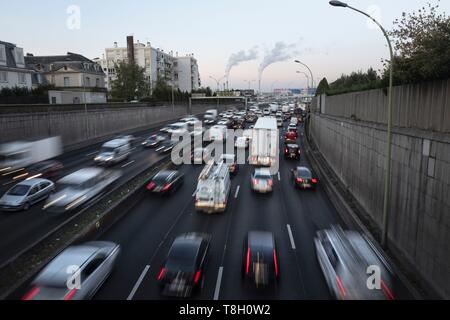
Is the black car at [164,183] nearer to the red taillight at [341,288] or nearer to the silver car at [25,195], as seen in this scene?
the silver car at [25,195]

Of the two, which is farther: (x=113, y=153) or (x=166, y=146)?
(x=166, y=146)

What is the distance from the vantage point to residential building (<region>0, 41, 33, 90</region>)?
54769 mm

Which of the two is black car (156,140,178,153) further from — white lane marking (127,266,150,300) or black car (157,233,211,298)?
black car (157,233,211,298)

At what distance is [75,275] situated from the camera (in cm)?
1152

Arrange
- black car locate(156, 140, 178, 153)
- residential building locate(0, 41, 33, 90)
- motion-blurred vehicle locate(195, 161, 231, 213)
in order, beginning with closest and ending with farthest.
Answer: motion-blurred vehicle locate(195, 161, 231, 213)
black car locate(156, 140, 178, 153)
residential building locate(0, 41, 33, 90)

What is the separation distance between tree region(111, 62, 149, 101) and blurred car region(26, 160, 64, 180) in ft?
218

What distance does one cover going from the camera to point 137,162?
35.5 meters

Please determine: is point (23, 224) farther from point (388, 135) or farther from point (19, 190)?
point (388, 135)

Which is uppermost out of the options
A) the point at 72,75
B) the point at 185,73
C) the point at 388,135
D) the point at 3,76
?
the point at 185,73

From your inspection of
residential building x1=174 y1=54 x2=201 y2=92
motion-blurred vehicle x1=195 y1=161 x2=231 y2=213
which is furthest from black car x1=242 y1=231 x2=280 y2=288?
residential building x1=174 y1=54 x2=201 y2=92

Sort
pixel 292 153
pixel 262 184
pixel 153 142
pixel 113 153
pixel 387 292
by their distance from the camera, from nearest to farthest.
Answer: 1. pixel 387 292
2. pixel 262 184
3. pixel 113 153
4. pixel 292 153
5. pixel 153 142

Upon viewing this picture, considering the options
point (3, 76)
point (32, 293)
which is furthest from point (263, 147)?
point (3, 76)

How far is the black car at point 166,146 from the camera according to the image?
40.5 metres

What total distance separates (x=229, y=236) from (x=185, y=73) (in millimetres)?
138586
